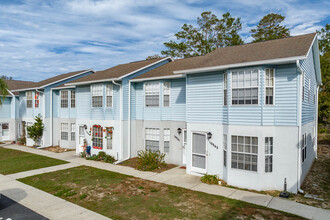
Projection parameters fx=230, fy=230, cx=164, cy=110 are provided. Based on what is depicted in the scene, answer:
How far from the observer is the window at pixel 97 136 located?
16406 mm

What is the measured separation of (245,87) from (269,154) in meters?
3.03

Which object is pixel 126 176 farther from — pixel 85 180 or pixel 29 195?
pixel 29 195

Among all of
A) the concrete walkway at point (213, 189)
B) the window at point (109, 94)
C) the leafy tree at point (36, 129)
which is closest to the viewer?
the concrete walkway at point (213, 189)

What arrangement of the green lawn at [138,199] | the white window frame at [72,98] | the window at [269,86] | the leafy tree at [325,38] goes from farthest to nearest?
1. the leafy tree at [325,38]
2. the white window frame at [72,98]
3. the window at [269,86]
4. the green lawn at [138,199]

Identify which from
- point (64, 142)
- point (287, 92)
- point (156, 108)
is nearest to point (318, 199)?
point (287, 92)

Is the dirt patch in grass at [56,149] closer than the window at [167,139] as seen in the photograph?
No

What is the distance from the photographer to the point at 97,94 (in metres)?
16.4

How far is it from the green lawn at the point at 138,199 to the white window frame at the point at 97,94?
571 cm

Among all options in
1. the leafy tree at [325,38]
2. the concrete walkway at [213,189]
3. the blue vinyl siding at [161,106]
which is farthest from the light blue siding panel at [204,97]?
the leafy tree at [325,38]

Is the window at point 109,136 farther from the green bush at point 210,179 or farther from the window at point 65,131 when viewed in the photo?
the green bush at point 210,179

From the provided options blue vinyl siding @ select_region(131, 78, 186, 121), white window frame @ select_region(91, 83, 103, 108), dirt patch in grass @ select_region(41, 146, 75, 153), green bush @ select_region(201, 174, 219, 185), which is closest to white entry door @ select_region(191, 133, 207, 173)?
green bush @ select_region(201, 174, 219, 185)

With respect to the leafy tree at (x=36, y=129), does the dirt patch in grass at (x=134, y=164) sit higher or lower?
lower

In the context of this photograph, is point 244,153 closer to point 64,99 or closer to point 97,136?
point 97,136

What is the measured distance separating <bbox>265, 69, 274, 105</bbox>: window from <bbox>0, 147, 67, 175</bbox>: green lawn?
1317 centimetres
